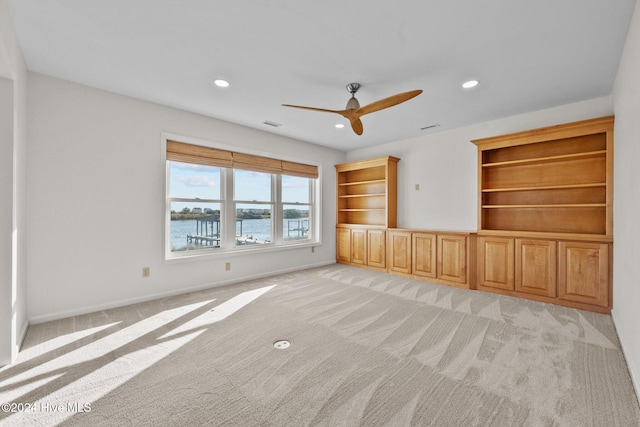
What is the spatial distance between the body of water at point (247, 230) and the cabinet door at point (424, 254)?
7.30 ft

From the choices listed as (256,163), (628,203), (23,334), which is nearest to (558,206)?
(628,203)

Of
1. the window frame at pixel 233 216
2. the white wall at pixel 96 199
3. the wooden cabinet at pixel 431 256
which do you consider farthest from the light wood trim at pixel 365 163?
the white wall at pixel 96 199

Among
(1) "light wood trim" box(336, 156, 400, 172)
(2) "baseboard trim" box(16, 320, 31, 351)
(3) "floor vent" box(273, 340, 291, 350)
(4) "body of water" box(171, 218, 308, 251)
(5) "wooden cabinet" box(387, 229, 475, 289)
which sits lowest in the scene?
(3) "floor vent" box(273, 340, 291, 350)

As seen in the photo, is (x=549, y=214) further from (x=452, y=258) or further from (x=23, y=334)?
(x=23, y=334)

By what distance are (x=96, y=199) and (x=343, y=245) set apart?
4.33 meters

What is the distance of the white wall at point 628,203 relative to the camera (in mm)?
1954

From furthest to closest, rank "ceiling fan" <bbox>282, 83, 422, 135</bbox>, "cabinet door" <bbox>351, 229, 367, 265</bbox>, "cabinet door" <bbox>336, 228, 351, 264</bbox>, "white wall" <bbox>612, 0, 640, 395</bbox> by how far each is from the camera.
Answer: "cabinet door" <bbox>336, 228, 351, 264</bbox> < "cabinet door" <bbox>351, 229, 367, 265</bbox> < "ceiling fan" <bbox>282, 83, 422, 135</bbox> < "white wall" <bbox>612, 0, 640, 395</bbox>

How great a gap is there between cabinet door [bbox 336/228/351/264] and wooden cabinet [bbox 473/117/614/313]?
8.34 ft

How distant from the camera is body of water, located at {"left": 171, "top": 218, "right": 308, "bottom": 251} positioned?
400cm

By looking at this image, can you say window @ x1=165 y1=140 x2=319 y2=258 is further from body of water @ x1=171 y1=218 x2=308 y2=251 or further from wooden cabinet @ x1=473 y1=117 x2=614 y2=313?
wooden cabinet @ x1=473 y1=117 x2=614 y2=313

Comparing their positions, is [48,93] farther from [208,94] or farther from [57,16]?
[208,94]

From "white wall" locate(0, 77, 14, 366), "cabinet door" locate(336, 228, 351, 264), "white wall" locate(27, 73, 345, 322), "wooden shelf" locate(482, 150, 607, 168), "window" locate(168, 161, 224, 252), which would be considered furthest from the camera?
"cabinet door" locate(336, 228, 351, 264)

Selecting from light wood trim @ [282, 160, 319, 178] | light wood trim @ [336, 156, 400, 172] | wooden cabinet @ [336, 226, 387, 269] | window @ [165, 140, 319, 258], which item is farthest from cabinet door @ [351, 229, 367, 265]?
light wood trim @ [282, 160, 319, 178]

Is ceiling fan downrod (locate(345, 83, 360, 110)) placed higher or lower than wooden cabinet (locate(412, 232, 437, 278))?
higher
